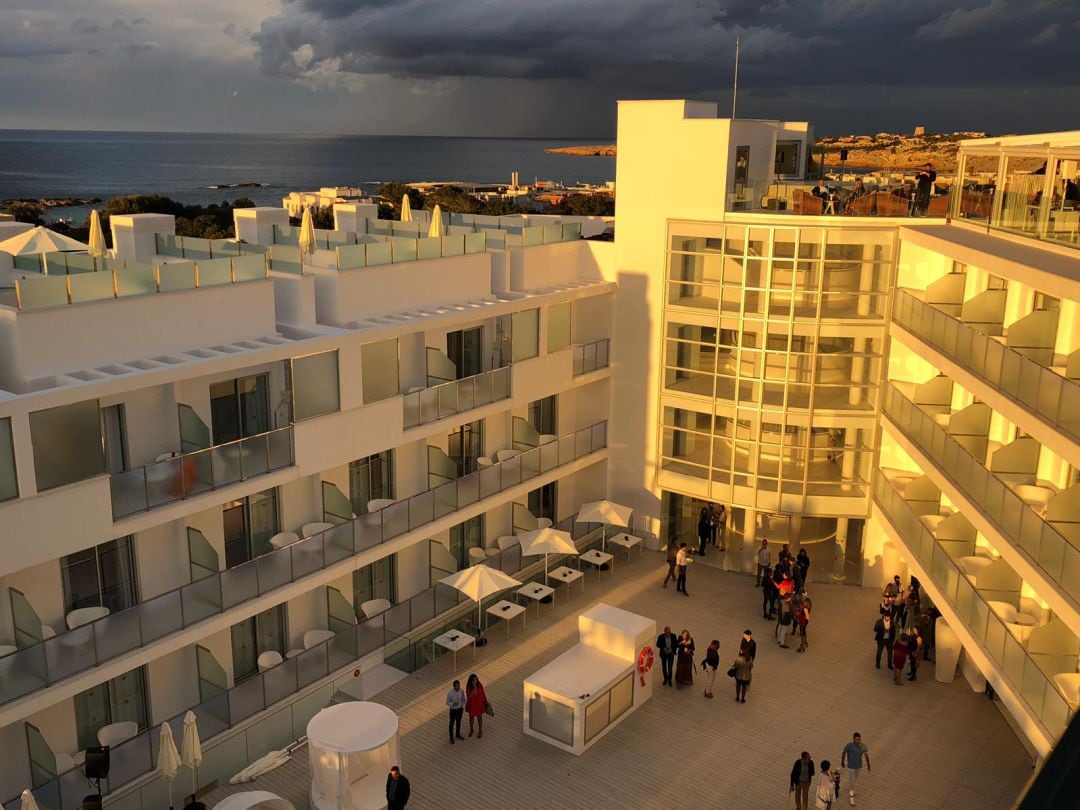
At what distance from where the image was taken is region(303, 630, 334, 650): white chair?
22.8 m

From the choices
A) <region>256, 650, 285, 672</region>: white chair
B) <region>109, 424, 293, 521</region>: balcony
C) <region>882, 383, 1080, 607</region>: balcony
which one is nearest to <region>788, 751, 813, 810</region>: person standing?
<region>882, 383, 1080, 607</region>: balcony

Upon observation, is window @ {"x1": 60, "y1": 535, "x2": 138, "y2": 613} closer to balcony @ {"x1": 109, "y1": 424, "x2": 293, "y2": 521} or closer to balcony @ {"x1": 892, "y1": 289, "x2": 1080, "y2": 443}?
balcony @ {"x1": 109, "y1": 424, "x2": 293, "y2": 521}

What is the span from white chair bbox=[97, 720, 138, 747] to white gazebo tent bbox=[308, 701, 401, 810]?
11.1 feet

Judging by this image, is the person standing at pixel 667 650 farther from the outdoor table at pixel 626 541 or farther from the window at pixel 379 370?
the window at pixel 379 370

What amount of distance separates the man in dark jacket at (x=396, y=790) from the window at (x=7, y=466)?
776 cm

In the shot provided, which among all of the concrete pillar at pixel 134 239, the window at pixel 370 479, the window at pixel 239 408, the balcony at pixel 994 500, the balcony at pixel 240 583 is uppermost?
the concrete pillar at pixel 134 239

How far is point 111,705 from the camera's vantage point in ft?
63.5

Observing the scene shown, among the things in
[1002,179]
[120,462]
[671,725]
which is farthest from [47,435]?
[1002,179]

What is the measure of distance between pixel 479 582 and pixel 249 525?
18.0 ft

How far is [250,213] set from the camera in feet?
96.5

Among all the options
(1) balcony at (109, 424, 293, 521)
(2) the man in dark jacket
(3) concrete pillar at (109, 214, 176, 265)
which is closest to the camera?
(2) the man in dark jacket

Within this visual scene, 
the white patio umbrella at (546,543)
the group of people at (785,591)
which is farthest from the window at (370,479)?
the group of people at (785,591)

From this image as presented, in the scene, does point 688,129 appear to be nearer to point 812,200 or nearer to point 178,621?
point 812,200

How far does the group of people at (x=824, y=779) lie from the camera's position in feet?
58.8
